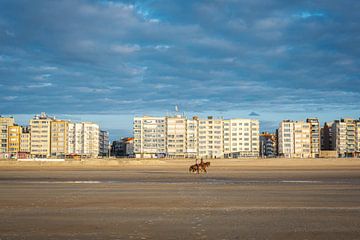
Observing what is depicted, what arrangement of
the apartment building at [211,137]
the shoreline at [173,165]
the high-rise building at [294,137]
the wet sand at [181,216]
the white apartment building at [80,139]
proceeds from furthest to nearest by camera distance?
the white apartment building at [80,139] → the high-rise building at [294,137] → the apartment building at [211,137] → the shoreline at [173,165] → the wet sand at [181,216]

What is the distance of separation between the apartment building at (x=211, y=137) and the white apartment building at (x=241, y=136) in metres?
1.90

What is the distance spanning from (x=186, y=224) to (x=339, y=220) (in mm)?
4034

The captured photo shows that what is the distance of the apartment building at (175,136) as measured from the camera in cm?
15312

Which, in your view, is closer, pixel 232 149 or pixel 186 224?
pixel 186 224

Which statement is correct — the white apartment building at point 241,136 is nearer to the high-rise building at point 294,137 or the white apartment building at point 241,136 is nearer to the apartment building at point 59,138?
the high-rise building at point 294,137

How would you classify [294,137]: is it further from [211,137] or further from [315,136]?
[211,137]

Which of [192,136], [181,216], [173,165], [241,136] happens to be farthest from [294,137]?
[181,216]

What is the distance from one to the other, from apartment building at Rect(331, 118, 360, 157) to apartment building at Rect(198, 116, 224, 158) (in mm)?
37538

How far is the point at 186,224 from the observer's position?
13.1m

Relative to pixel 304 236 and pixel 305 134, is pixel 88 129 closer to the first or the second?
pixel 305 134

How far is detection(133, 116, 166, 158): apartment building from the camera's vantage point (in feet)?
510

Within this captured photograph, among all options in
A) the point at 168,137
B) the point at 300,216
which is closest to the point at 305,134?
the point at 168,137

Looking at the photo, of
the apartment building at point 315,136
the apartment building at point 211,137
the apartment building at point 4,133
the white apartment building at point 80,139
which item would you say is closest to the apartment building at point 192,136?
the apartment building at point 211,137

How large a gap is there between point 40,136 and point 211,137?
53210 millimetres
